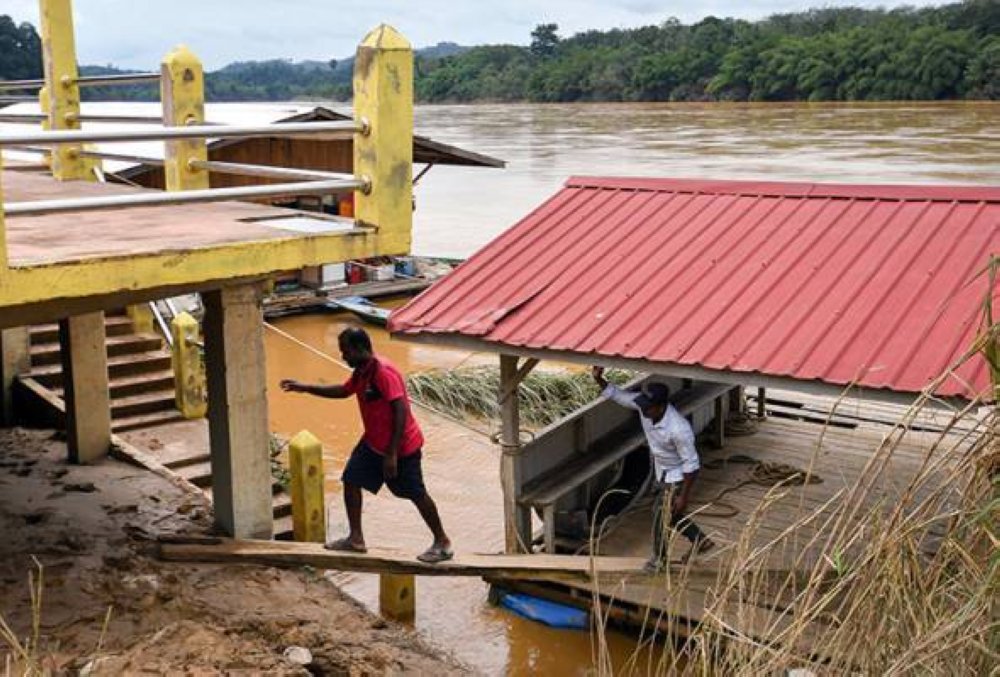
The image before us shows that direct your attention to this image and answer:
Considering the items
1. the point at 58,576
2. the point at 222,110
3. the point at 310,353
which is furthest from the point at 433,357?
the point at 58,576

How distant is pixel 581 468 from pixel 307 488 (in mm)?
2122

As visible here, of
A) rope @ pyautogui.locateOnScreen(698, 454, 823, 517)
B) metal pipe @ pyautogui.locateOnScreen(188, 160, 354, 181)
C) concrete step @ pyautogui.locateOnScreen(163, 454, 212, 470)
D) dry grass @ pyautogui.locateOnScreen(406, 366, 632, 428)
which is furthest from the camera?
dry grass @ pyautogui.locateOnScreen(406, 366, 632, 428)

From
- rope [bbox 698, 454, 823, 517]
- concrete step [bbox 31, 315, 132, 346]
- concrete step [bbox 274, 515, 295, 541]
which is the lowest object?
concrete step [bbox 274, 515, 295, 541]

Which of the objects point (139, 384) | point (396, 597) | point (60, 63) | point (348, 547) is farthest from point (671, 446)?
point (139, 384)

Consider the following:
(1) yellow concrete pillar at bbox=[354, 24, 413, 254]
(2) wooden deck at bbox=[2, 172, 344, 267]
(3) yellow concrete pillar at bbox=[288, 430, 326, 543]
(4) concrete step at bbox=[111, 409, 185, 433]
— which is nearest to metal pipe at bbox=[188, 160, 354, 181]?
(1) yellow concrete pillar at bbox=[354, 24, 413, 254]

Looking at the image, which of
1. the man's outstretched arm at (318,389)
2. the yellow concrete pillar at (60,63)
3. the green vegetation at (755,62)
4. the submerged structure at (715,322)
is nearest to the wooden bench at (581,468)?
the submerged structure at (715,322)

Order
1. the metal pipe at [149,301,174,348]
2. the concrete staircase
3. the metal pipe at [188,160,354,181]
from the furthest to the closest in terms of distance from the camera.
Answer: the metal pipe at [149,301,174,348] → the concrete staircase → the metal pipe at [188,160,354,181]

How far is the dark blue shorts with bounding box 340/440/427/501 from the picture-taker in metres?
7.00

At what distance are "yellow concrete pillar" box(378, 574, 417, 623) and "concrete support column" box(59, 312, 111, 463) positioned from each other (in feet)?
8.94

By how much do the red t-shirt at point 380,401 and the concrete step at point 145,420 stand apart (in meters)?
4.33

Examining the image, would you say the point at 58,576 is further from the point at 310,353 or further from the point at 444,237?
the point at 444,237

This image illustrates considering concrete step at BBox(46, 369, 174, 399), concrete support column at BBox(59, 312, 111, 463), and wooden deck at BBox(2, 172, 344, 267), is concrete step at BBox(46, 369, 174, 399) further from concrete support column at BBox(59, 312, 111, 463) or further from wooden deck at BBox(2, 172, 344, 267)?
wooden deck at BBox(2, 172, 344, 267)

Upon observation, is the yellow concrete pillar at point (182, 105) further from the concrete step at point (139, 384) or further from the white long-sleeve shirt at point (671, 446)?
the concrete step at point (139, 384)

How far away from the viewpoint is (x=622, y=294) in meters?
8.06
